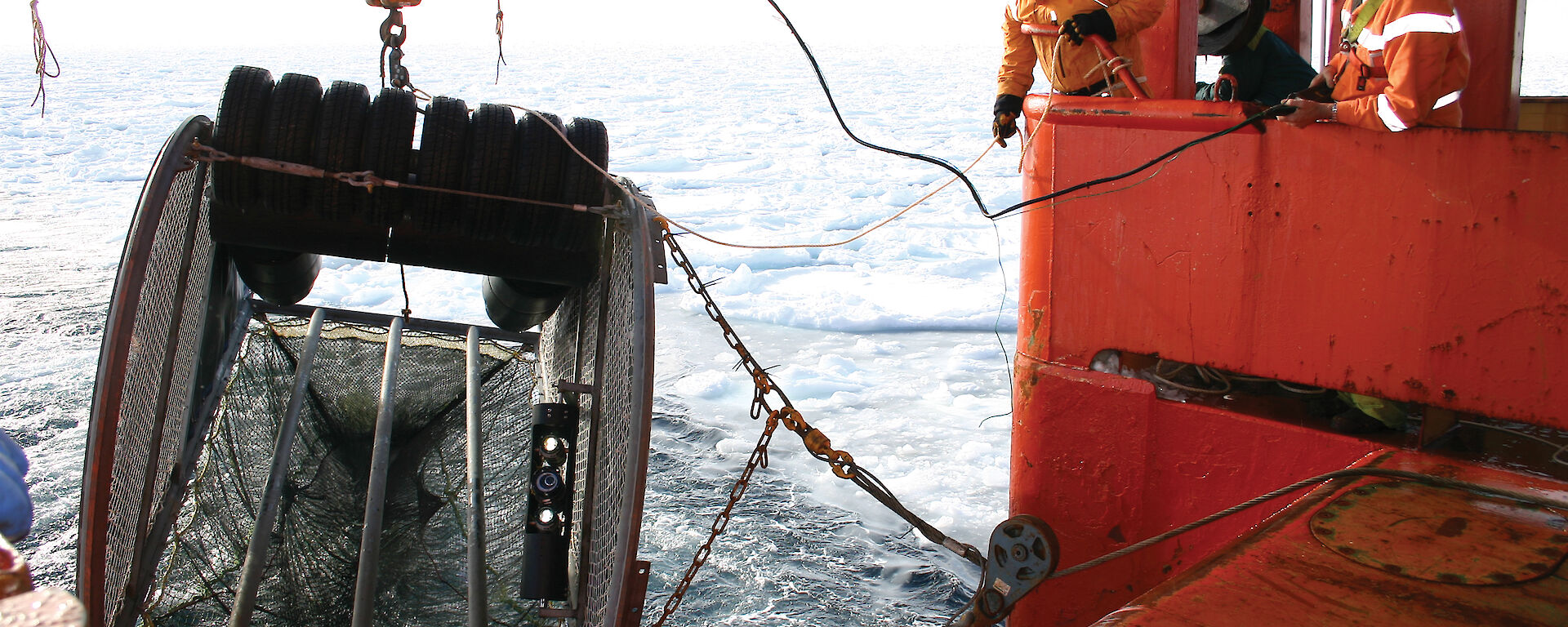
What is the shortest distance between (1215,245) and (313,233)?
3.20 meters

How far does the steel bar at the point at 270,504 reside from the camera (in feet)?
10.8

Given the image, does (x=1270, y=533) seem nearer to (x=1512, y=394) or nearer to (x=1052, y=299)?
(x=1512, y=394)

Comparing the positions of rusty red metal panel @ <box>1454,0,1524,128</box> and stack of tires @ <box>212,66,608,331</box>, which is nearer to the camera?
rusty red metal panel @ <box>1454,0,1524,128</box>

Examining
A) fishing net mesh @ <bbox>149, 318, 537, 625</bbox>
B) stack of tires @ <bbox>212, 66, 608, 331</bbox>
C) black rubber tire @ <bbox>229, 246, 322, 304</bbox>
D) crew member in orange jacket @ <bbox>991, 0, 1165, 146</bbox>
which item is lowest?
fishing net mesh @ <bbox>149, 318, 537, 625</bbox>

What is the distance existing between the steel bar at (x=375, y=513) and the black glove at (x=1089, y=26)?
271cm

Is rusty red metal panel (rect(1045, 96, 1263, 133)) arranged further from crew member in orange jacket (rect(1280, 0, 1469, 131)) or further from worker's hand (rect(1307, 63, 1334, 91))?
worker's hand (rect(1307, 63, 1334, 91))

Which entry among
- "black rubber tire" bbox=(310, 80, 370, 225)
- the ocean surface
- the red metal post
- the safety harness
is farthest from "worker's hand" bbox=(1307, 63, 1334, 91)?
"black rubber tire" bbox=(310, 80, 370, 225)

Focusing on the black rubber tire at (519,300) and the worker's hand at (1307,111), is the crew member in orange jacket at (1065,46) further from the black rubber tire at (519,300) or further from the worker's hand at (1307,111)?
the black rubber tire at (519,300)

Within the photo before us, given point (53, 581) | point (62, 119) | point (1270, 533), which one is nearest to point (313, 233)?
point (53, 581)

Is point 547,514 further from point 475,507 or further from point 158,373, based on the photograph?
point 158,373

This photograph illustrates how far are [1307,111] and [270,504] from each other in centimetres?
346

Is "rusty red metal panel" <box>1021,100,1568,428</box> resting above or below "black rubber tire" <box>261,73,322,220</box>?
below

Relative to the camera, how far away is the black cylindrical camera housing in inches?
138

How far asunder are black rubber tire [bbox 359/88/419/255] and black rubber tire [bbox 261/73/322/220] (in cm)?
19
